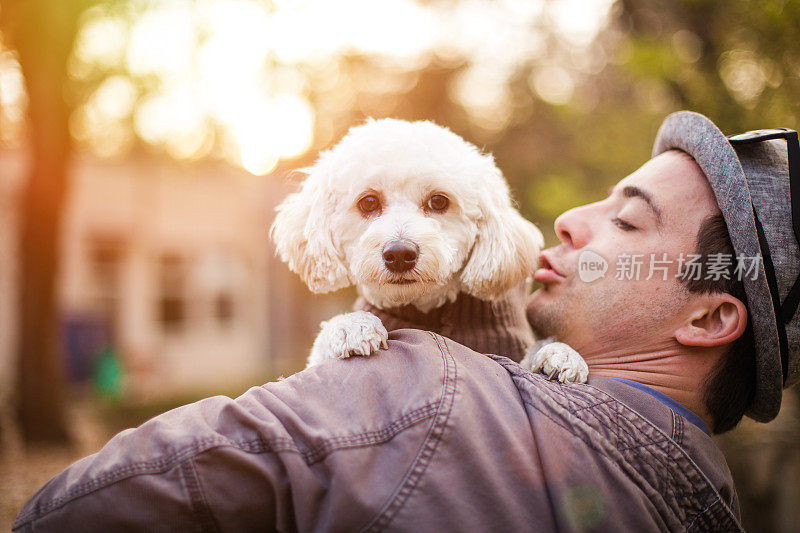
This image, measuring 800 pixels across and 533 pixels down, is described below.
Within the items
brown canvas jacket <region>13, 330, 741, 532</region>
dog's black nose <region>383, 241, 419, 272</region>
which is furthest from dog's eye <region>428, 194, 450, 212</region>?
brown canvas jacket <region>13, 330, 741, 532</region>

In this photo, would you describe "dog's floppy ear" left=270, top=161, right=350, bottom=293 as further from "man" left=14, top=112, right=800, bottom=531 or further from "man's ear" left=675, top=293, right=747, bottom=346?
"man's ear" left=675, top=293, right=747, bottom=346

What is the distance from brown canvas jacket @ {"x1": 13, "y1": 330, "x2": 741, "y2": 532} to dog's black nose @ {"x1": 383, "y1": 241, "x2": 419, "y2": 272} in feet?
1.22

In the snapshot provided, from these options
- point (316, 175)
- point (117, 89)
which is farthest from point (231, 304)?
point (316, 175)

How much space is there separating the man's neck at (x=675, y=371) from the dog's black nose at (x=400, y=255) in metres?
0.76

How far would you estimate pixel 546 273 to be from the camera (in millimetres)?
2188

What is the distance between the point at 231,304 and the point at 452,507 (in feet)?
56.0

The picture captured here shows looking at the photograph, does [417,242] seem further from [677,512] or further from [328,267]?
[677,512]

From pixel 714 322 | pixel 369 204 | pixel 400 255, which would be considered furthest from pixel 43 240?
pixel 714 322

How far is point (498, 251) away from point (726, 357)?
34.0 inches

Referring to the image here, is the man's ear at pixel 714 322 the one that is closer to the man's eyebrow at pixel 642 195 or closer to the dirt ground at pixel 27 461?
the man's eyebrow at pixel 642 195

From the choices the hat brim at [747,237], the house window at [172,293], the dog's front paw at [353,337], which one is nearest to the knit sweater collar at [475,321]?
the dog's front paw at [353,337]

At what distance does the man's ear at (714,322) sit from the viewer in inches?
72.6

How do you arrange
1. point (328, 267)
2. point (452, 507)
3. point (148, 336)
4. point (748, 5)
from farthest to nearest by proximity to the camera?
point (148, 336)
point (748, 5)
point (328, 267)
point (452, 507)

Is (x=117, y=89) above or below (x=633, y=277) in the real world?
above
